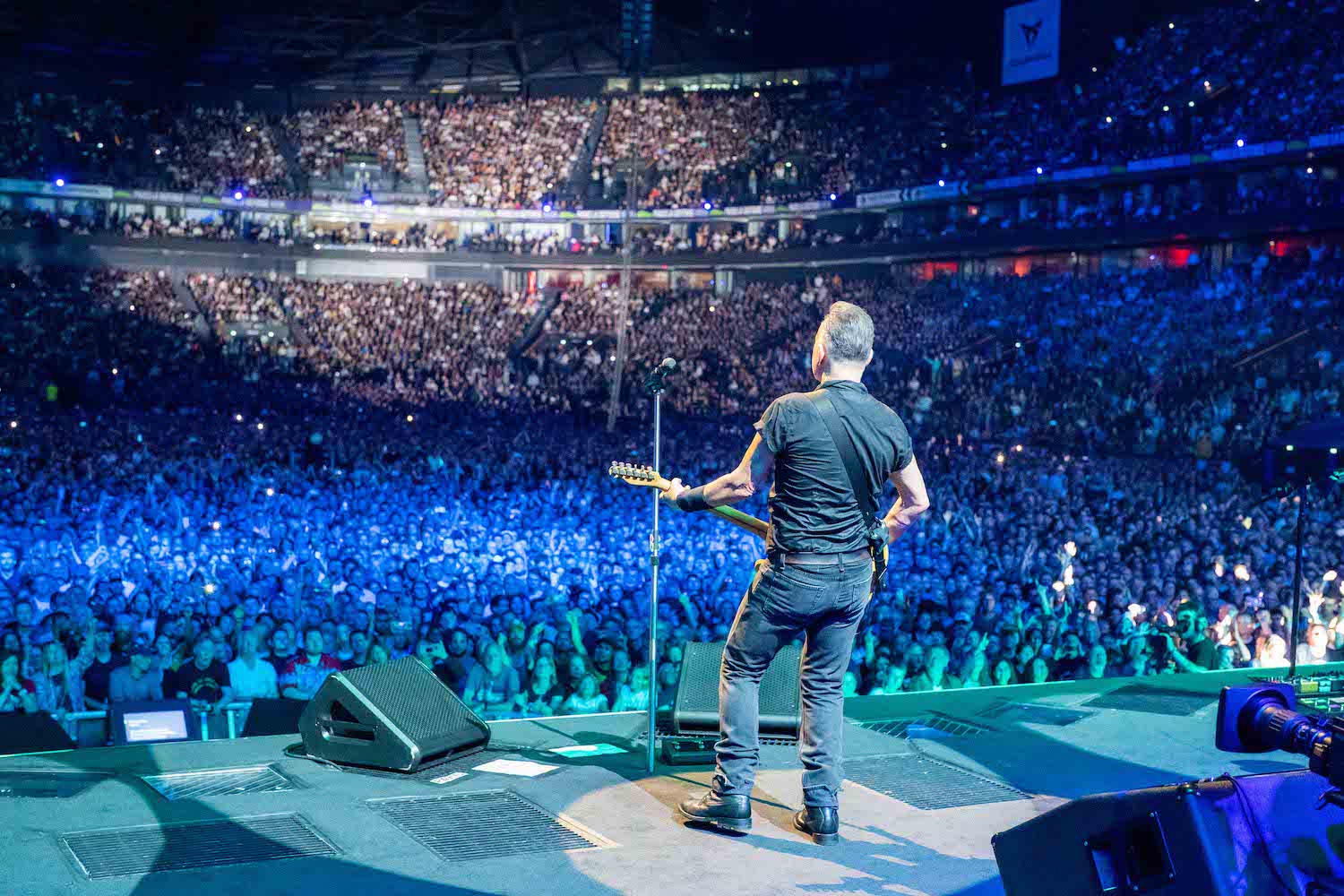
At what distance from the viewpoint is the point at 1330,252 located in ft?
60.6

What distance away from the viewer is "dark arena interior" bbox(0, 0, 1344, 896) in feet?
9.78

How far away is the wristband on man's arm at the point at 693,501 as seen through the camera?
298 centimetres

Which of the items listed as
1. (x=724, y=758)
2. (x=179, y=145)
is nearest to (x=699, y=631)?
(x=724, y=758)

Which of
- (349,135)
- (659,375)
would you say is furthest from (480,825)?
(349,135)

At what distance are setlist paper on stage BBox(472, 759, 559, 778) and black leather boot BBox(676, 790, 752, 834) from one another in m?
0.69

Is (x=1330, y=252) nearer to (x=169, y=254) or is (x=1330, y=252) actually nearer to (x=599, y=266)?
(x=599, y=266)

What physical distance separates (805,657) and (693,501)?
0.51 metres

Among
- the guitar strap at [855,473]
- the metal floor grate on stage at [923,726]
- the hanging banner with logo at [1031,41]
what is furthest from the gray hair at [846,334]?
the hanging banner with logo at [1031,41]

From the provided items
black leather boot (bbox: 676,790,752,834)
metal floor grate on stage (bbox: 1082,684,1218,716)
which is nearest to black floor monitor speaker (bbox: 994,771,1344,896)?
black leather boot (bbox: 676,790,752,834)

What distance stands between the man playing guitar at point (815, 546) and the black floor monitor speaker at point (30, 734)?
2.40 m

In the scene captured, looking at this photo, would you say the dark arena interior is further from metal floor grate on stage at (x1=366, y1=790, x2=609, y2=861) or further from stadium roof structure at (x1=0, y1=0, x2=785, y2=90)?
stadium roof structure at (x1=0, y1=0, x2=785, y2=90)

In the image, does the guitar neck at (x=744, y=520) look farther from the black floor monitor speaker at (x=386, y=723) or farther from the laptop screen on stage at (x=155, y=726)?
the laptop screen on stage at (x=155, y=726)

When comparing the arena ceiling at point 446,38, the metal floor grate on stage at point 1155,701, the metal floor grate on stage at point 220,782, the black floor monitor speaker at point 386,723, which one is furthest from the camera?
the arena ceiling at point 446,38

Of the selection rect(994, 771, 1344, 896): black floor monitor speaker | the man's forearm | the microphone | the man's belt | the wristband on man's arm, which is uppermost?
the microphone
